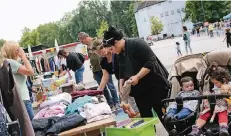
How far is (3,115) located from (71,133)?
4.03 feet

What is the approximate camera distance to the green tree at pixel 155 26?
97438 millimetres

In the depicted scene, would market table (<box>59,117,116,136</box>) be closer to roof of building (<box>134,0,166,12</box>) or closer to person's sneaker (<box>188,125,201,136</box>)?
person's sneaker (<box>188,125,201,136</box>)

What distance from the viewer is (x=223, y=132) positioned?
3539mm

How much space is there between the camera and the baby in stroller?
12.1ft

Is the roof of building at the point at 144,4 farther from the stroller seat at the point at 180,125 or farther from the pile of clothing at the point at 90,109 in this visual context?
the stroller seat at the point at 180,125

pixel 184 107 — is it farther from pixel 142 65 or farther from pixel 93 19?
pixel 93 19

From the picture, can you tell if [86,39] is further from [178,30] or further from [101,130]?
[178,30]

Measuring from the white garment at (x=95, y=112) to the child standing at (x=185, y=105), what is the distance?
684 mm

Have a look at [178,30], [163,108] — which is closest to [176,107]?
[163,108]

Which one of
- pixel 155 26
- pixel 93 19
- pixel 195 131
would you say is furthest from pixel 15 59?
pixel 155 26

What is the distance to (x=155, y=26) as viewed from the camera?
320 feet

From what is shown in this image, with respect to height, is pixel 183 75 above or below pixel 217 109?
above

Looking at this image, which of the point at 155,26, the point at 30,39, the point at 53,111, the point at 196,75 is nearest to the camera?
the point at 53,111

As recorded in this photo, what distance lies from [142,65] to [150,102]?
0.52 meters
